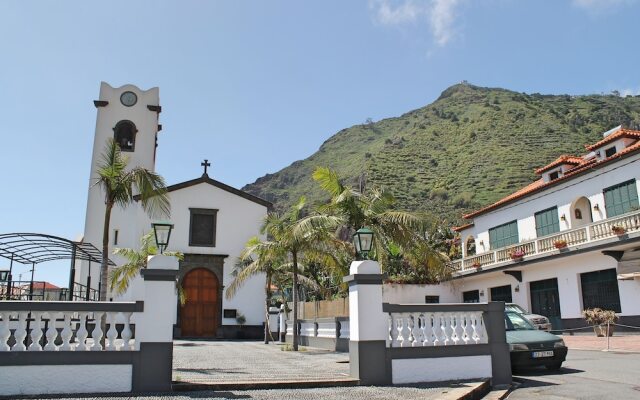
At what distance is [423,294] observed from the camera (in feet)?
117

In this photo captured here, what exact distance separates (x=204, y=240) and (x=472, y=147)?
58.6m

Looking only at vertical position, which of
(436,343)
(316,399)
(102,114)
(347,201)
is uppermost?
(102,114)

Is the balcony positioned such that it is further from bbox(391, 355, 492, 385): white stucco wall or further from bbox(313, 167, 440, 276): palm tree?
bbox(391, 355, 492, 385): white stucco wall

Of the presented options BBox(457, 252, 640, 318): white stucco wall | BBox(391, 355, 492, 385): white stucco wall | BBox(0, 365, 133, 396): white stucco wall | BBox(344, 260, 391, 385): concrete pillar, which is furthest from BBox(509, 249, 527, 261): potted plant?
BBox(0, 365, 133, 396): white stucco wall

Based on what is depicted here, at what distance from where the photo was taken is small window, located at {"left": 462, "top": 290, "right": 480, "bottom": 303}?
35297mm

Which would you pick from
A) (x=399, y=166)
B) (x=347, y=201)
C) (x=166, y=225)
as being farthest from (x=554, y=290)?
(x=399, y=166)

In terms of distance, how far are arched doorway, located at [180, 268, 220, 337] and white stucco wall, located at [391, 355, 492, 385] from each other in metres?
20.8

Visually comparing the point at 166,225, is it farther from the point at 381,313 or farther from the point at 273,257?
the point at 273,257

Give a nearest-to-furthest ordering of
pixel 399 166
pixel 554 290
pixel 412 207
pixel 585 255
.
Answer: pixel 585 255, pixel 554 290, pixel 412 207, pixel 399 166

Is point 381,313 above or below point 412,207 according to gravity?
below

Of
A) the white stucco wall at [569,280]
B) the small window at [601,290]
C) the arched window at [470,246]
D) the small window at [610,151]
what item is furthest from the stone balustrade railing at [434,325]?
the arched window at [470,246]

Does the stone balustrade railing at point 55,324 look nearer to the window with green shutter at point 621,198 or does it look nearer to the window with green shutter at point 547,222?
the window with green shutter at point 621,198

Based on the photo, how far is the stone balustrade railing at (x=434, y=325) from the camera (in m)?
9.91

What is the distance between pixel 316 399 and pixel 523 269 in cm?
2450
